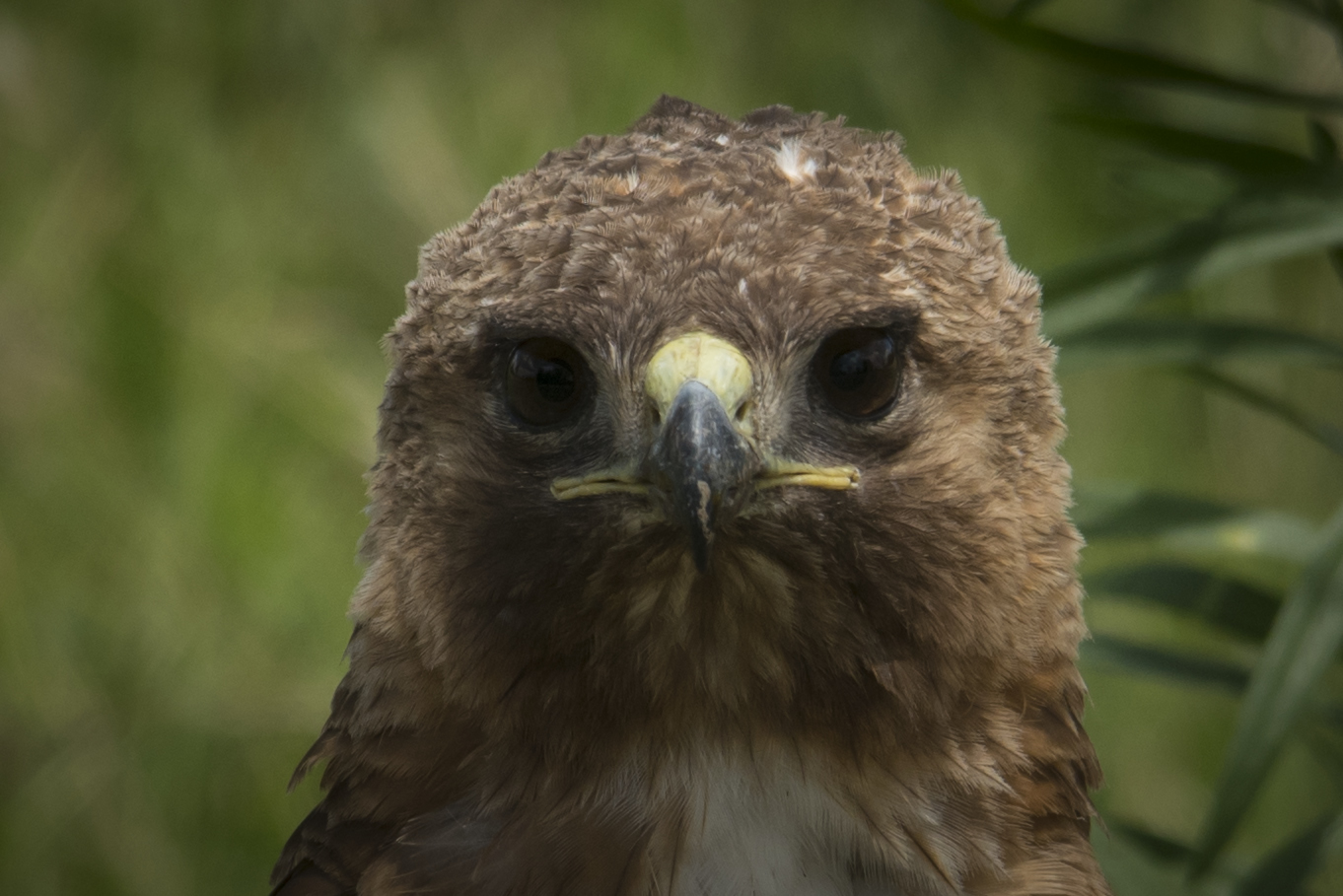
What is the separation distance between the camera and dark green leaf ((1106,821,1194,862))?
2863 mm

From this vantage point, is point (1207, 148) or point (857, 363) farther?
point (1207, 148)

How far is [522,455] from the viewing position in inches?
75.1

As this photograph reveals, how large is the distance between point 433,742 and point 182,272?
2.73m

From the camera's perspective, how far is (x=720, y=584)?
1899mm

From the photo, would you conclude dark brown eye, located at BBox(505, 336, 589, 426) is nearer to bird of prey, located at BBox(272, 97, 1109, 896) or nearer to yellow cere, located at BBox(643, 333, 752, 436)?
bird of prey, located at BBox(272, 97, 1109, 896)

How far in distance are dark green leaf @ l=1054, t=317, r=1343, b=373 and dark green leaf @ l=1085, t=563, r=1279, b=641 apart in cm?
39

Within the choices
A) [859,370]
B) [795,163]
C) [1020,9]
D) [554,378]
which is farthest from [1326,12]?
[554,378]

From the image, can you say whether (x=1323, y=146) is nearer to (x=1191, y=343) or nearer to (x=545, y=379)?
(x=1191, y=343)

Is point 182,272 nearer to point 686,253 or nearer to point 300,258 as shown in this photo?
point 300,258

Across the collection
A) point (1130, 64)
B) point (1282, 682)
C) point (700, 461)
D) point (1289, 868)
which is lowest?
point (1289, 868)

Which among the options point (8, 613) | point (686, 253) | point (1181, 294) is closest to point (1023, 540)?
point (686, 253)

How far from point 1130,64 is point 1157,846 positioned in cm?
136

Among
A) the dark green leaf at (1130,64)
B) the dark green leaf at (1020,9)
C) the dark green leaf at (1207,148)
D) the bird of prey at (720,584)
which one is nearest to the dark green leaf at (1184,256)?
the dark green leaf at (1207,148)

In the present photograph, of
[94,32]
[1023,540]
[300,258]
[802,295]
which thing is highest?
[94,32]
